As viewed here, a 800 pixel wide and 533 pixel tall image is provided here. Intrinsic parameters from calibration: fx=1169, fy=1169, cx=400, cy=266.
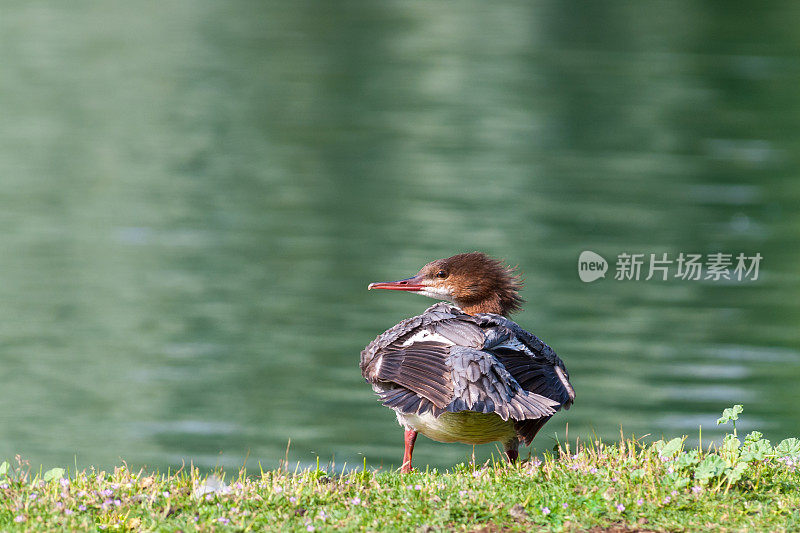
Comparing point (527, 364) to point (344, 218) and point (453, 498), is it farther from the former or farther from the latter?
point (344, 218)

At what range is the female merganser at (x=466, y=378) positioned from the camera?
21.3ft

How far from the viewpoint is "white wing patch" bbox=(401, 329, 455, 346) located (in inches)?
277

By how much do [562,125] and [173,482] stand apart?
28284 mm

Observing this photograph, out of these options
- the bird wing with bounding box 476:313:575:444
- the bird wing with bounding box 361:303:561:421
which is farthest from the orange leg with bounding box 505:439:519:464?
the bird wing with bounding box 361:303:561:421

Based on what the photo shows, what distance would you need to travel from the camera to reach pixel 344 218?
79.5 ft

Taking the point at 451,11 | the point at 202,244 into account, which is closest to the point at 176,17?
the point at 451,11

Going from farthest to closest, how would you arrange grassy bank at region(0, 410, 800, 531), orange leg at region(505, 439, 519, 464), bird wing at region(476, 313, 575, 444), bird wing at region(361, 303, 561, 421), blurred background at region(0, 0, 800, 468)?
blurred background at region(0, 0, 800, 468) → orange leg at region(505, 439, 519, 464) → bird wing at region(476, 313, 575, 444) → bird wing at region(361, 303, 561, 421) → grassy bank at region(0, 410, 800, 531)

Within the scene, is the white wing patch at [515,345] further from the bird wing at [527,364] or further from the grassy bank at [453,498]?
the grassy bank at [453,498]

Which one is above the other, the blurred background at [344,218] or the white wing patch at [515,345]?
the blurred background at [344,218]

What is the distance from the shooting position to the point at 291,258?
21.9 meters

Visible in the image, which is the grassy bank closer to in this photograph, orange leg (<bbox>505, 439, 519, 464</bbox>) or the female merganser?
the female merganser

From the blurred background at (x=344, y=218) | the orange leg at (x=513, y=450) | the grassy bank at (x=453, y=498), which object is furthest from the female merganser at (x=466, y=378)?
the blurred background at (x=344, y=218)

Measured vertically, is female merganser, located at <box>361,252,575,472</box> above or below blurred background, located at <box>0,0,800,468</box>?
below

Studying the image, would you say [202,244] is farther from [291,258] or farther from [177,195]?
[177,195]
